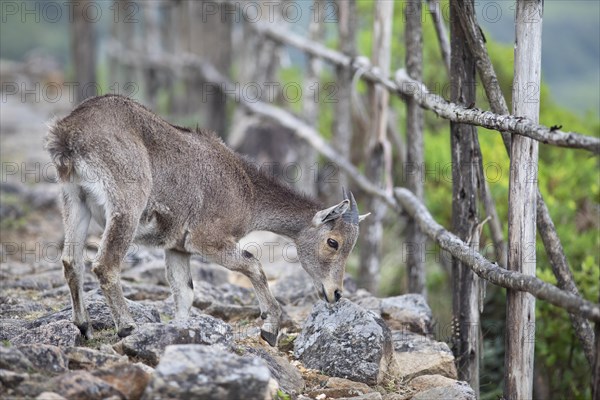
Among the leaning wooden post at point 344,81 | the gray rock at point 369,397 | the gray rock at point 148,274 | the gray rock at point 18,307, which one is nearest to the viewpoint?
the gray rock at point 369,397

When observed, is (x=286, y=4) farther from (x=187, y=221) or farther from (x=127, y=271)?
(x=187, y=221)

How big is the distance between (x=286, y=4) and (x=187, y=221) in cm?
1032

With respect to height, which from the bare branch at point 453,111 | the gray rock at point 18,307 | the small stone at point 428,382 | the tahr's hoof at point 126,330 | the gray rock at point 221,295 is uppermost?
the bare branch at point 453,111

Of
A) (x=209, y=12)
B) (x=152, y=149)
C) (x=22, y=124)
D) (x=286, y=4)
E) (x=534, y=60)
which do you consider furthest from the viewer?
(x=22, y=124)

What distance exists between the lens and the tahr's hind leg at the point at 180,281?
24.0 feet

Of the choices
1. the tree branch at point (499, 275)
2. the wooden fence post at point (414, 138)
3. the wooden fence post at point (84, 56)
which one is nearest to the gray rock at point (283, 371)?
the tree branch at point (499, 275)

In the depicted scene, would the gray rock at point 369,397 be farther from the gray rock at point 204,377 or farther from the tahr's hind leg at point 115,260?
the tahr's hind leg at point 115,260

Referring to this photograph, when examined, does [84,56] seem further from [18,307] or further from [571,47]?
[571,47]

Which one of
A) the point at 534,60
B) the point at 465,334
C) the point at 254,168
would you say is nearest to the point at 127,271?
the point at 254,168

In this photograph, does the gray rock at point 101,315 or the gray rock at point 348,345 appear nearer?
the gray rock at point 348,345

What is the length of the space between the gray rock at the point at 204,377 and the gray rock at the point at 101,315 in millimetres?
2059

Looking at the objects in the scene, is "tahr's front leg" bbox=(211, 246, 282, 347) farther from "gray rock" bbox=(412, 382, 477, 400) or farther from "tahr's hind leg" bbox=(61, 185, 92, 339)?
"gray rock" bbox=(412, 382, 477, 400)

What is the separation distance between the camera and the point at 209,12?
62.0ft

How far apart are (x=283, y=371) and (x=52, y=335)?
169cm
